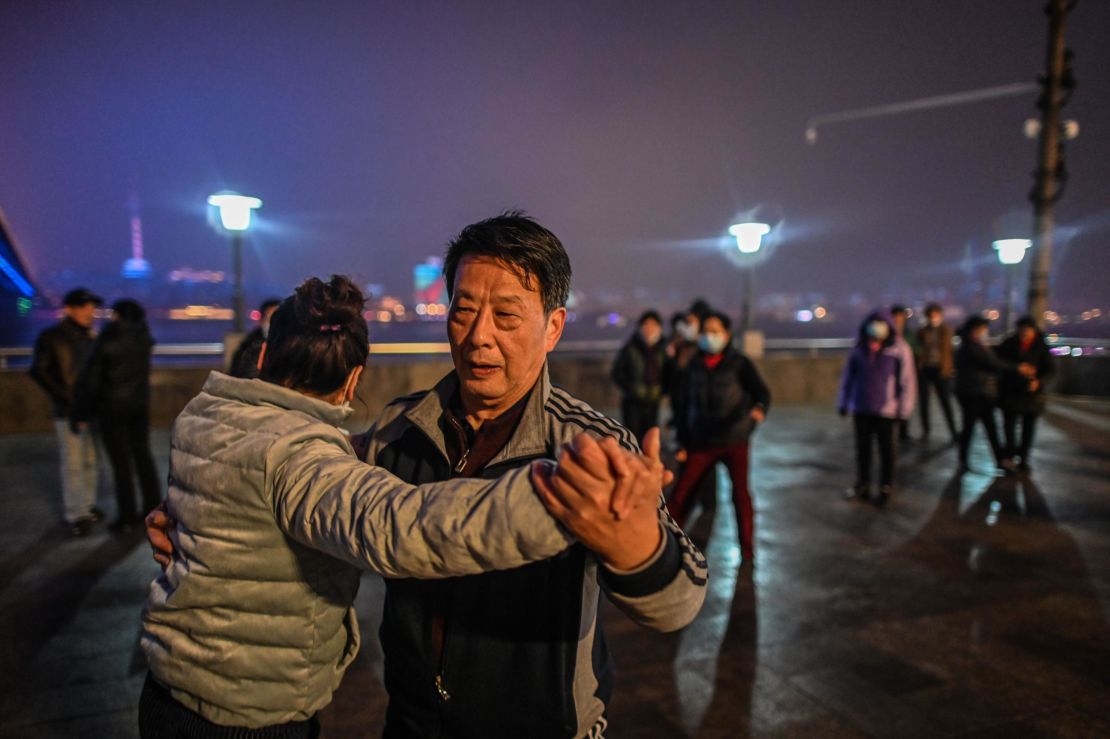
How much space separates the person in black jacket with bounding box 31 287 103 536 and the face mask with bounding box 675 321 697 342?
5743mm

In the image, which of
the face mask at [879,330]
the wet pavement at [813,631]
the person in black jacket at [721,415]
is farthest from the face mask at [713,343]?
the face mask at [879,330]

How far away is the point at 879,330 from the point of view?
6742mm

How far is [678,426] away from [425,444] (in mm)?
4534

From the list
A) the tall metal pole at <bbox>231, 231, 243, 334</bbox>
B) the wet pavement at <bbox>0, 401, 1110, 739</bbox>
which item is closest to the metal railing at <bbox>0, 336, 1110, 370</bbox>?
the tall metal pole at <bbox>231, 231, 243, 334</bbox>

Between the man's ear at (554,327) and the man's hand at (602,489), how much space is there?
71 cm

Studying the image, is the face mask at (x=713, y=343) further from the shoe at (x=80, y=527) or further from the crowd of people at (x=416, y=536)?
the shoe at (x=80, y=527)

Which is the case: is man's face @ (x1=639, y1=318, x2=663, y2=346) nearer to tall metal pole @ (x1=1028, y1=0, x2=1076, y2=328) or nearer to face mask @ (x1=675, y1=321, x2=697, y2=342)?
face mask @ (x1=675, y1=321, x2=697, y2=342)

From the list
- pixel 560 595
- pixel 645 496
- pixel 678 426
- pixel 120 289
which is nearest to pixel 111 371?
pixel 678 426

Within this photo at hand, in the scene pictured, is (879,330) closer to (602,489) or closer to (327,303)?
(327,303)

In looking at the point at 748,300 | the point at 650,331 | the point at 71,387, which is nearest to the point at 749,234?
the point at 748,300

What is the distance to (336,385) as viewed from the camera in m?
1.60

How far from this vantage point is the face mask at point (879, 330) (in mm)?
6738

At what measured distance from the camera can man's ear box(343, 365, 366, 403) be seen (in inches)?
64.8

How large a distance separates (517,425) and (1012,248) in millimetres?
15774
